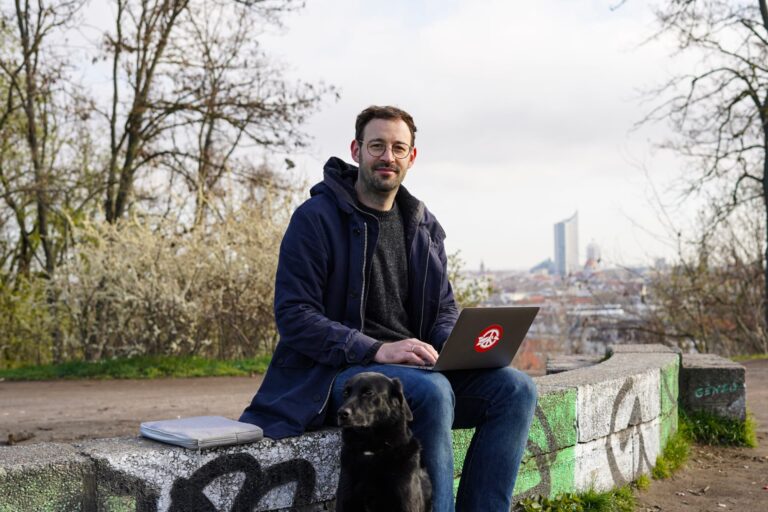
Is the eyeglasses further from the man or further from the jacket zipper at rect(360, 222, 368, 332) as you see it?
the jacket zipper at rect(360, 222, 368, 332)

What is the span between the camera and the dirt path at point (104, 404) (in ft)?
27.2

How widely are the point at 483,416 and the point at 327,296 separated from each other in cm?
83

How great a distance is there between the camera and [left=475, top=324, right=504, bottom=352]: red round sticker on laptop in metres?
3.46

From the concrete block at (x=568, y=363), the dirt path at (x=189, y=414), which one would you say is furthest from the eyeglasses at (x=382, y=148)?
the concrete block at (x=568, y=363)

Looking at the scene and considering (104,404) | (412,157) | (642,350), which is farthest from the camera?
(104,404)

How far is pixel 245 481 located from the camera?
330 cm

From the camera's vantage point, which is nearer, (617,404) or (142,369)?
(617,404)

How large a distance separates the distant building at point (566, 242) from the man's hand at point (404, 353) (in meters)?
21.2

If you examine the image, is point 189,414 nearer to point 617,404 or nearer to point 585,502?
point 617,404

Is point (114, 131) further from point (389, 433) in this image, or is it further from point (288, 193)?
point (389, 433)

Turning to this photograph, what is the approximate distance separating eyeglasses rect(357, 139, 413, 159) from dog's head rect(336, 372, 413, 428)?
3.97ft

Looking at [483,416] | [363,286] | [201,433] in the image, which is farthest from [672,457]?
[201,433]

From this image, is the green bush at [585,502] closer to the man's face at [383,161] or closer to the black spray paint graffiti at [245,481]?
the black spray paint graffiti at [245,481]

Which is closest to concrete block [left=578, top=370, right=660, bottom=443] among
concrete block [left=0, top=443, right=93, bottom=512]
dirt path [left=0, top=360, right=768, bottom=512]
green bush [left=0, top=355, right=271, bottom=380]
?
dirt path [left=0, top=360, right=768, bottom=512]
